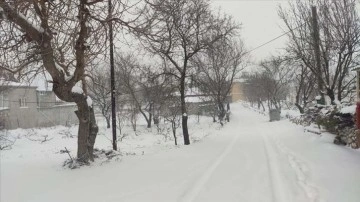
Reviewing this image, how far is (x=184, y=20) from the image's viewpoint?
67.6 feet

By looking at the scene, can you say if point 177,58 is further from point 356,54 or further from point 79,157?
point 79,157

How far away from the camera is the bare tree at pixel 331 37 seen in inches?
827

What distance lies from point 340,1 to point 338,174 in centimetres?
1434

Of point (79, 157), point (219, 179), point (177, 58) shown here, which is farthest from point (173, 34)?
point (219, 179)

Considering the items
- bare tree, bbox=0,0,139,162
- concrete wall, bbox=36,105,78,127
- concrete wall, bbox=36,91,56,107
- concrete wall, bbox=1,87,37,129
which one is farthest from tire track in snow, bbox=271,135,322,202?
concrete wall, bbox=36,91,56,107

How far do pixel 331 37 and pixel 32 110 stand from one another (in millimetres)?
44330

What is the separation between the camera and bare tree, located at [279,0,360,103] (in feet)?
68.9

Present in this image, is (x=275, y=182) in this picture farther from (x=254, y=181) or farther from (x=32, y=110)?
(x=32, y=110)

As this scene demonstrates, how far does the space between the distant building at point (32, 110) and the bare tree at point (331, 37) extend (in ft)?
112

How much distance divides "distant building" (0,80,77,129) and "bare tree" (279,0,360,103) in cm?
3412

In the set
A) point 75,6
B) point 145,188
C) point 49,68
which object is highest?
point 75,6

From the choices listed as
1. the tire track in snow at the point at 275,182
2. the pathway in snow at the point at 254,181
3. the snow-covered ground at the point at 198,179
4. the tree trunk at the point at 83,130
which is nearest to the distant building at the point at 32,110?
the tree trunk at the point at 83,130

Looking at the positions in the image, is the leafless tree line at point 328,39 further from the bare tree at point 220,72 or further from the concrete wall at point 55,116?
the concrete wall at point 55,116

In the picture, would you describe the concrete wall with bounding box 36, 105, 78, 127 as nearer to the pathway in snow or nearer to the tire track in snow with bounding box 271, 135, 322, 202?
the pathway in snow
